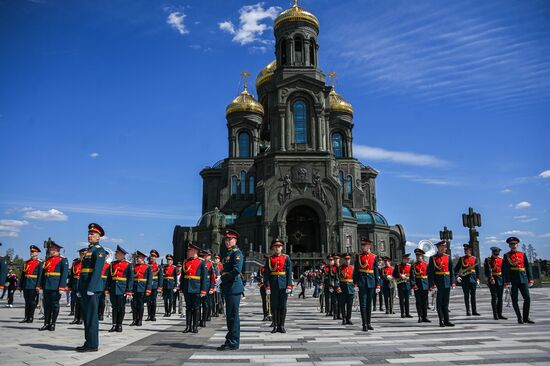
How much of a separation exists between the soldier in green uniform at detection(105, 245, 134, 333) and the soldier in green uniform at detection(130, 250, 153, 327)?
2.04ft

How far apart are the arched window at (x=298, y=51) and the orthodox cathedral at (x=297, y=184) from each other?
12 centimetres

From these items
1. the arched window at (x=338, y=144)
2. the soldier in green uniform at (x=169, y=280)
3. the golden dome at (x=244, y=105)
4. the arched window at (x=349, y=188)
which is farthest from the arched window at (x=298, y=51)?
the soldier in green uniform at (x=169, y=280)

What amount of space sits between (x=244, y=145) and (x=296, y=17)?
1947cm

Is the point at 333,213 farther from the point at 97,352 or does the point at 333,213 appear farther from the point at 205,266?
the point at 97,352

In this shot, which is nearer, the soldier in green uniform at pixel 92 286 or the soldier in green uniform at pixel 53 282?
the soldier in green uniform at pixel 92 286

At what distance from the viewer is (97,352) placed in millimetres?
8148

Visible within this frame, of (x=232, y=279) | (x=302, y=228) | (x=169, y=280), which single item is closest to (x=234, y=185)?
(x=302, y=228)

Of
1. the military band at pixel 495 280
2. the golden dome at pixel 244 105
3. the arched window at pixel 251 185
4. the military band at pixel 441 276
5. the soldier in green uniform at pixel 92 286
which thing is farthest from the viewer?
the golden dome at pixel 244 105

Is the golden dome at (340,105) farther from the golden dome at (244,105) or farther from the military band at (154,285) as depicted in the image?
the military band at (154,285)

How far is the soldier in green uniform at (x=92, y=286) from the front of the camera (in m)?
8.35

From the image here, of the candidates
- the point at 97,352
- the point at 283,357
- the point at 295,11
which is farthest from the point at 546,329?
the point at 295,11

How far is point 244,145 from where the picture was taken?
Answer: 2635 inches

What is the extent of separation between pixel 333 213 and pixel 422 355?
1723 inches

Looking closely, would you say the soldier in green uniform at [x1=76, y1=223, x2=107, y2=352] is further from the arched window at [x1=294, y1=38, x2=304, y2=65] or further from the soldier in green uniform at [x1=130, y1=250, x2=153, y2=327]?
the arched window at [x1=294, y1=38, x2=304, y2=65]
